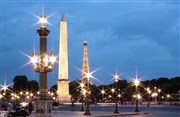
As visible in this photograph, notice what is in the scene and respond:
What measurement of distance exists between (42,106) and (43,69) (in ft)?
6.87

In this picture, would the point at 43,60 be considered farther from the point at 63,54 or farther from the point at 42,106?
the point at 63,54

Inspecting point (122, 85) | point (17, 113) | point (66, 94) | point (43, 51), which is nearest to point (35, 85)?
point (122, 85)

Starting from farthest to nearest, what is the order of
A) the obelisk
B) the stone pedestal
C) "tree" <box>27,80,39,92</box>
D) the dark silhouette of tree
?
"tree" <box>27,80,39,92</box> → the dark silhouette of tree → the obelisk → the stone pedestal

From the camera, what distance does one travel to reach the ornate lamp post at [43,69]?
1014 inches

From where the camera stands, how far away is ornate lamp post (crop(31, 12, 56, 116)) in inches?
1014

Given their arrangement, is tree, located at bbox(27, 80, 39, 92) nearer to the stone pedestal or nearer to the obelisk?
the obelisk

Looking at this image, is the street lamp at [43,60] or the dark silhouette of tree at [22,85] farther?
Result: the dark silhouette of tree at [22,85]

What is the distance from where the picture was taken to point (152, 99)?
140 meters

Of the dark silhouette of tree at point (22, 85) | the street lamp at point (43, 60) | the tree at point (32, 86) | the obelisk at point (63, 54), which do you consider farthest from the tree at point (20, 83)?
the street lamp at point (43, 60)

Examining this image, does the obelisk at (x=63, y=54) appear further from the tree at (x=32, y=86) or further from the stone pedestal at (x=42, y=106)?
the tree at (x=32, y=86)

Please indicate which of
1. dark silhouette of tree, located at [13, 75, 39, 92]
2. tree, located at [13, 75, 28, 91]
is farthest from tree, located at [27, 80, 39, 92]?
tree, located at [13, 75, 28, 91]

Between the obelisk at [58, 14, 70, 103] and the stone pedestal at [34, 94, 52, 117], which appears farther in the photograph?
the obelisk at [58, 14, 70, 103]

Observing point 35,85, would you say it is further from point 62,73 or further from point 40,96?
point 40,96

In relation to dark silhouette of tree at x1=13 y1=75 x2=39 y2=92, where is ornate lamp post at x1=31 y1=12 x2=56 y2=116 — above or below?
→ below
